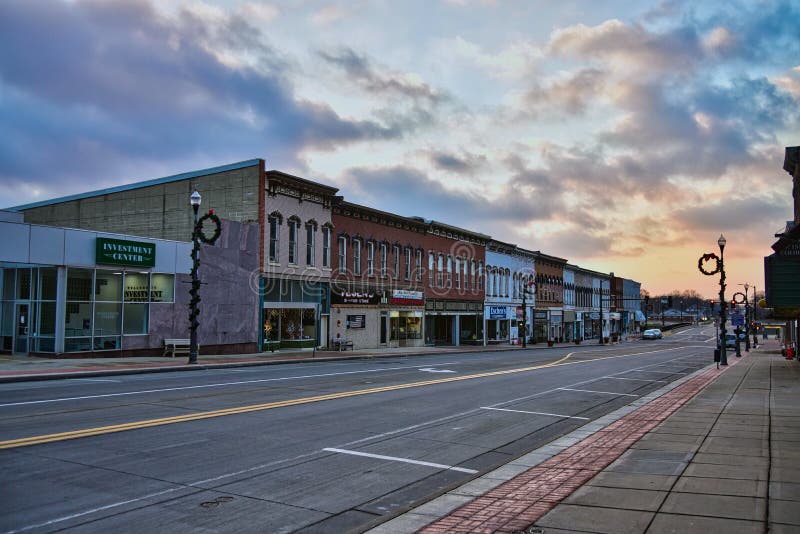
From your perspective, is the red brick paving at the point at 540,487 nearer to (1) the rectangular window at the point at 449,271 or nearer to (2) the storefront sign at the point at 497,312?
(1) the rectangular window at the point at 449,271

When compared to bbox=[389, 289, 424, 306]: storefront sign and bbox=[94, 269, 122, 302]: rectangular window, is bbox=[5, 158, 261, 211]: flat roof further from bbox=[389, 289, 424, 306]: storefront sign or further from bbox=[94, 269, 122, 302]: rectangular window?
bbox=[389, 289, 424, 306]: storefront sign

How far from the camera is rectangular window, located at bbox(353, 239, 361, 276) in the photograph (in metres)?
44.7

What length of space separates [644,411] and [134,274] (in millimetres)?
24217

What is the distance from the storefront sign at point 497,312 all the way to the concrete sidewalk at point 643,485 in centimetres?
5284

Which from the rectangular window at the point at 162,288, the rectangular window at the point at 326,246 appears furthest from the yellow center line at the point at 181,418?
the rectangular window at the point at 326,246

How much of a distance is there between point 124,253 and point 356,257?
60.7ft

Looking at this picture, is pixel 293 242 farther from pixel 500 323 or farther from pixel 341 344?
pixel 500 323

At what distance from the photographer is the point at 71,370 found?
21.5m

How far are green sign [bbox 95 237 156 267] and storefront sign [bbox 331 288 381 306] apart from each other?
14.3 m

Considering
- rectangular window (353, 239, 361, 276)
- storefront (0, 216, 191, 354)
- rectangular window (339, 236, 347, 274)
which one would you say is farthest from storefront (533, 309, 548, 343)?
storefront (0, 216, 191, 354)

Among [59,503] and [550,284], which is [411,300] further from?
[59,503]

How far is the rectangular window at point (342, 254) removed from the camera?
43281mm

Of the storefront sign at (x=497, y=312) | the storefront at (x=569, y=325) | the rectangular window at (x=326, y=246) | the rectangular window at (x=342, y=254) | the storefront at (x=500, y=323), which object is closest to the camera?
the rectangular window at (x=326, y=246)

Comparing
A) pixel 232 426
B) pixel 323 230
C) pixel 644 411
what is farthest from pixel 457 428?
pixel 323 230
